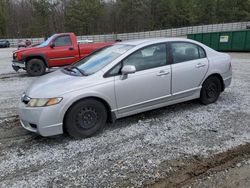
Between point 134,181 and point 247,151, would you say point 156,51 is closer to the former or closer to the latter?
point 247,151

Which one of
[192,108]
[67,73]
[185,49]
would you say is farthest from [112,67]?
[192,108]

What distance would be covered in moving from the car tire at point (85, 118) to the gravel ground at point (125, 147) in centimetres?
14

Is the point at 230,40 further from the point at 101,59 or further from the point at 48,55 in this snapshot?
the point at 101,59

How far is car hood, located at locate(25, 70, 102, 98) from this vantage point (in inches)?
147

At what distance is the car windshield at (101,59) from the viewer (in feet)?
14.1

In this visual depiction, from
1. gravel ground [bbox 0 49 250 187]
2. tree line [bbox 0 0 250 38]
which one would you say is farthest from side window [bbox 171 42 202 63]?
tree line [bbox 0 0 250 38]

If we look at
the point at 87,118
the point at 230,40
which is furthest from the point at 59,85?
the point at 230,40

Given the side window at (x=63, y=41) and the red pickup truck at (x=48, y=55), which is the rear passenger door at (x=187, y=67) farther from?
the side window at (x=63, y=41)

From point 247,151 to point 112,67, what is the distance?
7.85ft

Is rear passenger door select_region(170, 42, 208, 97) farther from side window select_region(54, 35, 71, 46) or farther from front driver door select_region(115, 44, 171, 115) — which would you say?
side window select_region(54, 35, 71, 46)

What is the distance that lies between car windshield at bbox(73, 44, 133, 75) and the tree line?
2056 inches

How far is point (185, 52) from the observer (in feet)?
16.3

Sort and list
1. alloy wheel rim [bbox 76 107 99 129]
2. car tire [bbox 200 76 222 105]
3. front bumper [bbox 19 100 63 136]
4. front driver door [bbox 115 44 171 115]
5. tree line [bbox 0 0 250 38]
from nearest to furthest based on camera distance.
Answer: front bumper [bbox 19 100 63 136] → alloy wheel rim [bbox 76 107 99 129] → front driver door [bbox 115 44 171 115] → car tire [bbox 200 76 222 105] → tree line [bbox 0 0 250 38]

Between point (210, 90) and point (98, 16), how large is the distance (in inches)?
2154
